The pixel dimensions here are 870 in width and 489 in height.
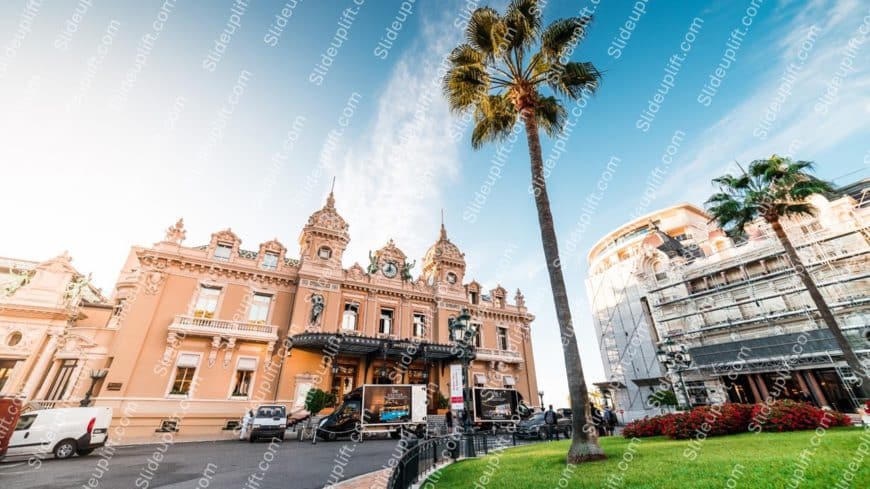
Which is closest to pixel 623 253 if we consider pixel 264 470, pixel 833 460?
pixel 833 460

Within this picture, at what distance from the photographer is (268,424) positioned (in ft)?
49.5

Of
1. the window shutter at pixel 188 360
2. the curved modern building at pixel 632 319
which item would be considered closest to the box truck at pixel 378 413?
the window shutter at pixel 188 360

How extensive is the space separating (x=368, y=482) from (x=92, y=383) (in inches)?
794

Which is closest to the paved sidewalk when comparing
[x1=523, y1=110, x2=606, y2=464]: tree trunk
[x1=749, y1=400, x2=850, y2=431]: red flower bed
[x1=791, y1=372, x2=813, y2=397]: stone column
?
[x1=523, y1=110, x2=606, y2=464]: tree trunk

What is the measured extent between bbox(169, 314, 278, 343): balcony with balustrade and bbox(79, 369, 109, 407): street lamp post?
10.9 feet

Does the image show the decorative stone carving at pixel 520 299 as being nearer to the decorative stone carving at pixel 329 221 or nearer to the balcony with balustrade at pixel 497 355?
the balcony with balustrade at pixel 497 355

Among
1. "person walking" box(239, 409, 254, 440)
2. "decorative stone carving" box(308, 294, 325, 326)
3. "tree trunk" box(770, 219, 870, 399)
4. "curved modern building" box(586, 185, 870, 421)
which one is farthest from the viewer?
"decorative stone carving" box(308, 294, 325, 326)

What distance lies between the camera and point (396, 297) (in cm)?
2678

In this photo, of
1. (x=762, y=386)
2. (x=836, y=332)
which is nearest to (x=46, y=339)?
(x=836, y=332)

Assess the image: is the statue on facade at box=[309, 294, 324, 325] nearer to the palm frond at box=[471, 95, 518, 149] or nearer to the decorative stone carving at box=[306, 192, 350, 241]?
the decorative stone carving at box=[306, 192, 350, 241]

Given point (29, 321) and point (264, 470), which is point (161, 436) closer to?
point (29, 321)

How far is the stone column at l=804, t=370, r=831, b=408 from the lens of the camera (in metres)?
18.2

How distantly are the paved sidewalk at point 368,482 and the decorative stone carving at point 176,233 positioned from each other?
21108 mm

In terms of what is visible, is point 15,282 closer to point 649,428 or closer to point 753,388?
point 649,428
